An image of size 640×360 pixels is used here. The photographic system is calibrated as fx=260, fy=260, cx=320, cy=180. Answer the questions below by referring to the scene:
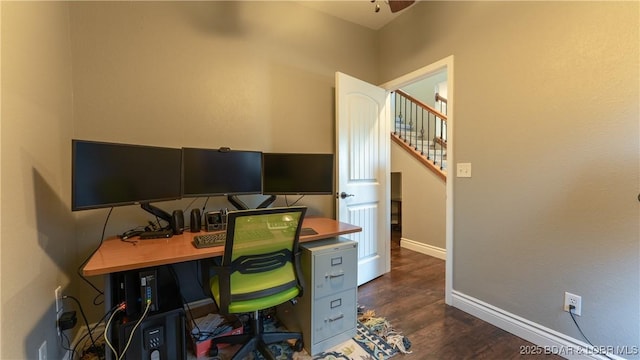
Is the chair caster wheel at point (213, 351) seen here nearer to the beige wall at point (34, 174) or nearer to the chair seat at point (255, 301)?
the chair seat at point (255, 301)

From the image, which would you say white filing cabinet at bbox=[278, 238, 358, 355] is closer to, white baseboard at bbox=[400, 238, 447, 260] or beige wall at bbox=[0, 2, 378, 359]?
beige wall at bbox=[0, 2, 378, 359]

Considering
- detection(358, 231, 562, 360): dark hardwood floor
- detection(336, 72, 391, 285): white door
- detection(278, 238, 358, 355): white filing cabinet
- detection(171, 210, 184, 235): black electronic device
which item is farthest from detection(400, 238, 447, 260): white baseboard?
detection(171, 210, 184, 235): black electronic device

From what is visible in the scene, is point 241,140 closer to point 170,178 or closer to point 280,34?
point 170,178

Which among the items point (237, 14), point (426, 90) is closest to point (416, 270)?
point (237, 14)

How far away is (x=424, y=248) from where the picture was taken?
3.52 m

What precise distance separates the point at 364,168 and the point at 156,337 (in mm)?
2030

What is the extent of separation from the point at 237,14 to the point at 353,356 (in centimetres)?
269

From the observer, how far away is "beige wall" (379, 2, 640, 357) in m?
1.37

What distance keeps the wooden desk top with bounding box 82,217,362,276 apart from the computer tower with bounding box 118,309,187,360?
1.02 feet

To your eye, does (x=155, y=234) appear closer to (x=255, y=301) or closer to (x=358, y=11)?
(x=255, y=301)

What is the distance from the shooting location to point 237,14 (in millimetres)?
2178

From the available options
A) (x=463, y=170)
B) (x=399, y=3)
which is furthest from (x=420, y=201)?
(x=399, y=3)

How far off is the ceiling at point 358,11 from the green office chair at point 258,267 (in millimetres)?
2164

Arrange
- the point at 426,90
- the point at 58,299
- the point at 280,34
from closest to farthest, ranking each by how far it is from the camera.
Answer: the point at 58,299, the point at 280,34, the point at 426,90
